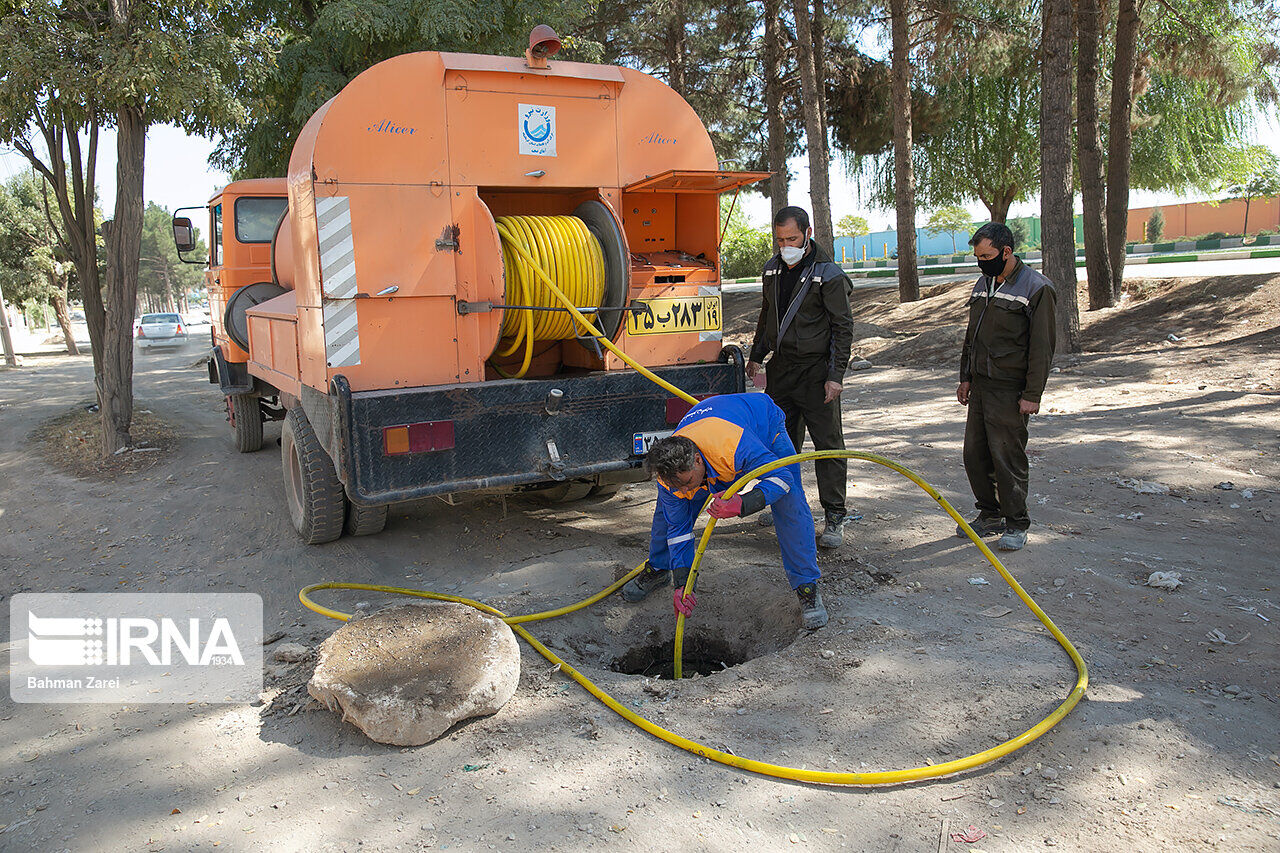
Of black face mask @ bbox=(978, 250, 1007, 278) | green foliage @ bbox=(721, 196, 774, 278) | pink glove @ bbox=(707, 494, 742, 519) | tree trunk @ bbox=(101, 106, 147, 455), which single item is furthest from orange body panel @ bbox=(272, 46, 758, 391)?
green foliage @ bbox=(721, 196, 774, 278)

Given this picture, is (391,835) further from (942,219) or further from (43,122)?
(942,219)

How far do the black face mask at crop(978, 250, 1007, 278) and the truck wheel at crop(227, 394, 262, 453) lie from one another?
7.01m

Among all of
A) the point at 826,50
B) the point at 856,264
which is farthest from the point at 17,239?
the point at 856,264

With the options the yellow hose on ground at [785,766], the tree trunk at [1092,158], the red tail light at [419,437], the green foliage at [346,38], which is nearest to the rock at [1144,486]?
the yellow hose on ground at [785,766]

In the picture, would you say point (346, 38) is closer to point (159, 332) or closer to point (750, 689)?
point (750, 689)

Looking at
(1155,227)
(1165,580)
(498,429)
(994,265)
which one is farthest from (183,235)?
(1155,227)

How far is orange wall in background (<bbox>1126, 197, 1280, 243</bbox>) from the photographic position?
154ft

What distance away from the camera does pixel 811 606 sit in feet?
13.7

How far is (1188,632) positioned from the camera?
383 cm

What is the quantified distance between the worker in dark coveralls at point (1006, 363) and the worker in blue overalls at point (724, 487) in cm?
144

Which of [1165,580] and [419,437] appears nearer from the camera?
[1165,580]

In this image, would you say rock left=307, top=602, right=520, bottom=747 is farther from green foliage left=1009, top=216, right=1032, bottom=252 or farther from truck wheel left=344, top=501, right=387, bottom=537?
green foliage left=1009, top=216, right=1032, bottom=252

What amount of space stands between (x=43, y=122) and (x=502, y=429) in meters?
7.38

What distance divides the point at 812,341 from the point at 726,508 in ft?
5.72
